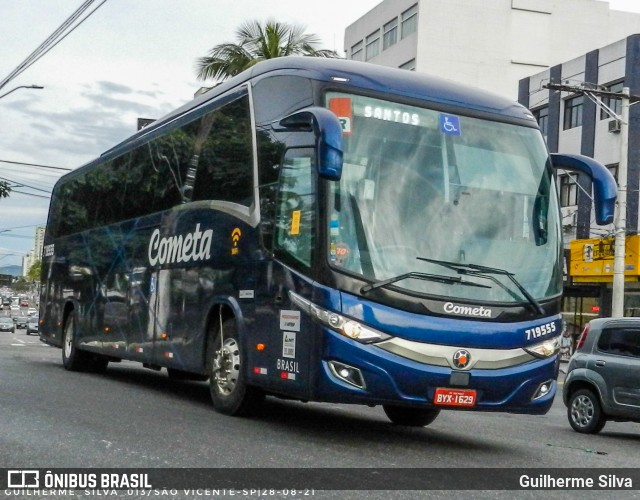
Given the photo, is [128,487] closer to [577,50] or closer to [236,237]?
[236,237]

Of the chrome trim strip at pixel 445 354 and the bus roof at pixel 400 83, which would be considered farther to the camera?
the bus roof at pixel 400 83

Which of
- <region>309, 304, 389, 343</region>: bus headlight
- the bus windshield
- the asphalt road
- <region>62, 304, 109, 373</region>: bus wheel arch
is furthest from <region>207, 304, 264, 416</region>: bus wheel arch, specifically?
<region>62, 304, 109, 373</region>: bus wheel arch

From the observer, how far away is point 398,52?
191 feet

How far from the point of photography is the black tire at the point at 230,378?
11.0m

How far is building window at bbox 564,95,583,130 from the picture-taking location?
42750mm

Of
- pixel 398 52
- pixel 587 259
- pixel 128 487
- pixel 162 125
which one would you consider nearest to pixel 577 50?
pixel 398 52

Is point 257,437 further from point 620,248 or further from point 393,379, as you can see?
point 620,248

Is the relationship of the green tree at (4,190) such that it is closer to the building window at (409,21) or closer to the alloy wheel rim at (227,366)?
the alloy wheel rim at (227,366)

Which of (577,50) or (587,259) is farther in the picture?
(577,50)

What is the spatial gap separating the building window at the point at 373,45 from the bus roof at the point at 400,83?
167ft

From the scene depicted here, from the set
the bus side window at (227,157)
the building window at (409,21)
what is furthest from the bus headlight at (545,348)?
the building window at (409,21)

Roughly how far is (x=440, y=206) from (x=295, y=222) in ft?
4.34

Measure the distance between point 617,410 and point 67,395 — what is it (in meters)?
6.77

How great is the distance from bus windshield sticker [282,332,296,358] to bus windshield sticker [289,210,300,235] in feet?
3.04
